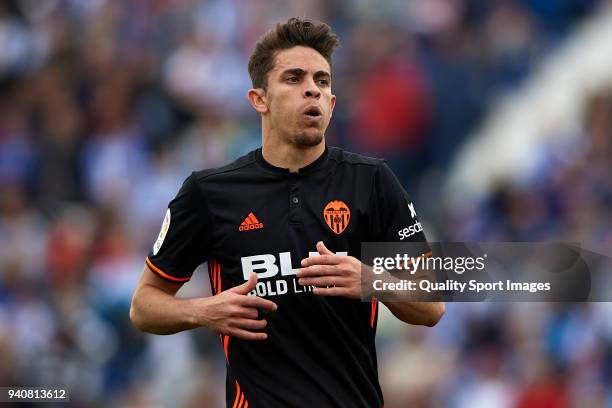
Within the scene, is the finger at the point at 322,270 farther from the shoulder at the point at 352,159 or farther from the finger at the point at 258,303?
the shoulder at the point at 352,159

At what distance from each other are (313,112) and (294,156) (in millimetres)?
228

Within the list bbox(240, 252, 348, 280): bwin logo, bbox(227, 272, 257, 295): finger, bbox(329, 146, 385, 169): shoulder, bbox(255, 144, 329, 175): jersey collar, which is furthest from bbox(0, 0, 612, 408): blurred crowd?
bbox(227, 272, 257, 295): finger

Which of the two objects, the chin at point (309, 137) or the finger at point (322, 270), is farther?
the chin at point (309, 137)

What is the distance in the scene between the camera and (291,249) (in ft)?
17.3

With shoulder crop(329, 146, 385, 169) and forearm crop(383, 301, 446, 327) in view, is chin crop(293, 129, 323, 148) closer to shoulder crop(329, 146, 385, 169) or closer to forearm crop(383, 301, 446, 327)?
shoulder crop(329, 146, 385, 169)

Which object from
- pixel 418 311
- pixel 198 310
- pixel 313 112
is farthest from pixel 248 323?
pixel 313 112

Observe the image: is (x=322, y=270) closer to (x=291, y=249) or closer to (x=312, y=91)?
(x=291, y=249)

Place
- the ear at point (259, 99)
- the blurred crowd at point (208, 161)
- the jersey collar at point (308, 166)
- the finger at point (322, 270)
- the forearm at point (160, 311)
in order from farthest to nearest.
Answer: the blurred crowd at point (208, 161), the ear at point (259, 99), the jersey collar at point (308, 166), the forearm at point (160, 311), the finger at point (322, 270)

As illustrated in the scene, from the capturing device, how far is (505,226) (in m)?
10.1

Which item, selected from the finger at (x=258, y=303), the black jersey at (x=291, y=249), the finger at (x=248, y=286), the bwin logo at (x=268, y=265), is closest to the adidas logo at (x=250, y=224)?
the black jersey at (x=291, y=249)

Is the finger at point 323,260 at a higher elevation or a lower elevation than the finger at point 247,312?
higher

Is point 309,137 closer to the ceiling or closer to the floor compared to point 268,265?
closer to the ceiling

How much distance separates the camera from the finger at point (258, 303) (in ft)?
16.4

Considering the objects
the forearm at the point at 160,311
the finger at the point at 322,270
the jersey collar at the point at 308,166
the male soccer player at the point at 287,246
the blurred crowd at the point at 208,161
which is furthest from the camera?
the blurred crowd at the point at 208,161
